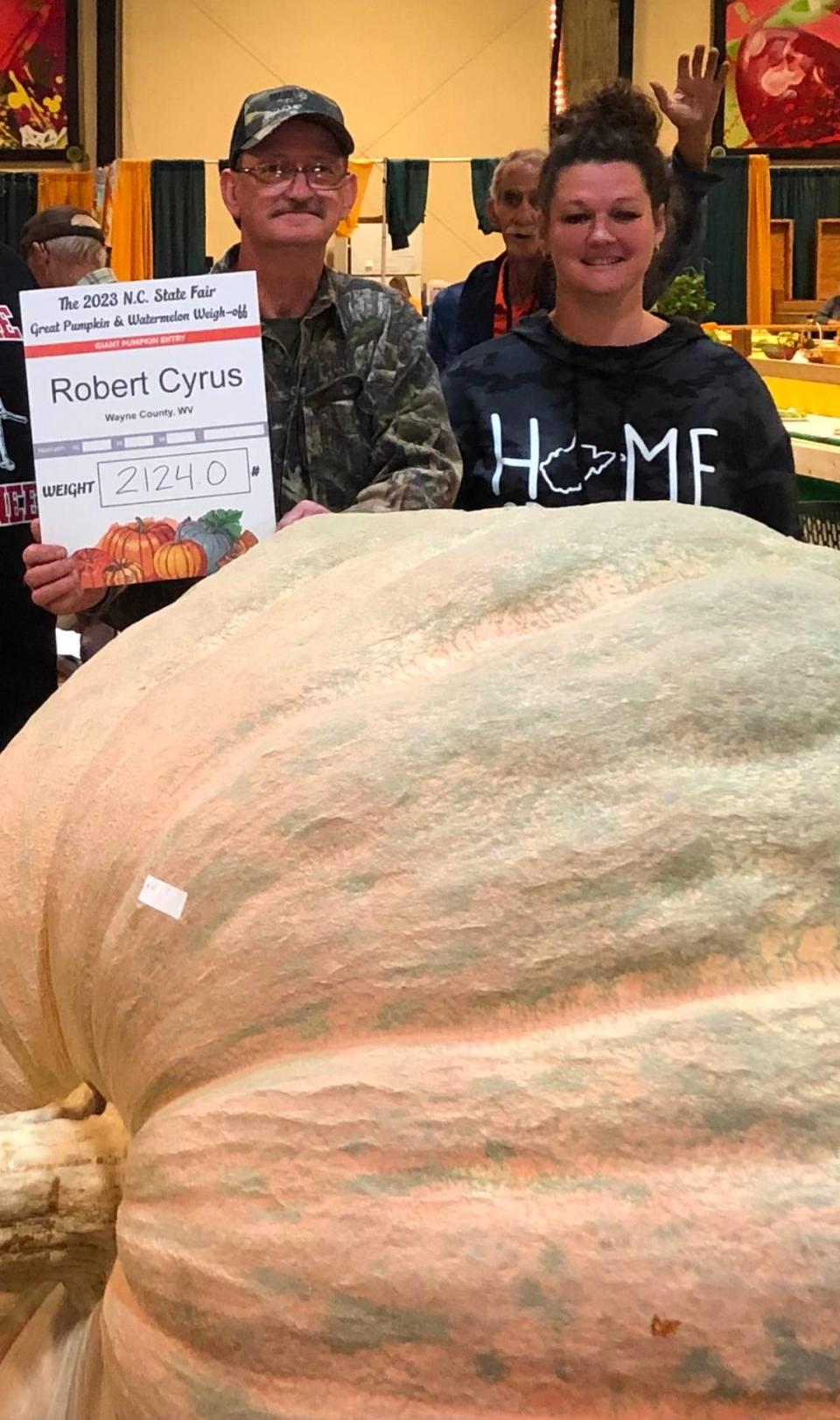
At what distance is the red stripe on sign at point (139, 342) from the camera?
4.08ft

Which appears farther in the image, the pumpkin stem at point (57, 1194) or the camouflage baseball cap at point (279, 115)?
the camouflage baseball cap at point (279, 115)

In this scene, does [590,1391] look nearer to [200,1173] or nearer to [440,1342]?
[440,1342]

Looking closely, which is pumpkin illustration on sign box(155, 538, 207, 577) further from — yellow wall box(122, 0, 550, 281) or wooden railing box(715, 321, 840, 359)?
yellow wall box(122, 0, 550, 281)

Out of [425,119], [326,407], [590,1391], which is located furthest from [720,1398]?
[425,119]

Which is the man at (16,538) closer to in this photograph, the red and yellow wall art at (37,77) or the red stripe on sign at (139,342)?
the red stripe on sign at (139,342)

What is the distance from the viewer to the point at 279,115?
138 cm

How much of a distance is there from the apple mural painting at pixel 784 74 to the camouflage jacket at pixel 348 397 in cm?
995

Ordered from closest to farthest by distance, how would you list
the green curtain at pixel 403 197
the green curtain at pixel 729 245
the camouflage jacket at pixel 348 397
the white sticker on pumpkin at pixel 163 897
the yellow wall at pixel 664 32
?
the white sticker on pumpkin at pixel 163 897, the camouflage jacket at pixel 348 397, the green curtain at pixel 403 197, the yellow wall at pixel 664 32, the green curtain at pixel 729 245

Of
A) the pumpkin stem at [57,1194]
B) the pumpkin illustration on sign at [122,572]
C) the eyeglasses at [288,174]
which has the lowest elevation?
the pumpkin stem at [57,1194]

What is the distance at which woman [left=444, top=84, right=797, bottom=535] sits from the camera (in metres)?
1.39

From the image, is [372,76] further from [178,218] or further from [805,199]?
[805,199]

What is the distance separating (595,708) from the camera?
587 mm

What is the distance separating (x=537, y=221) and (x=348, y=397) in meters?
0.88

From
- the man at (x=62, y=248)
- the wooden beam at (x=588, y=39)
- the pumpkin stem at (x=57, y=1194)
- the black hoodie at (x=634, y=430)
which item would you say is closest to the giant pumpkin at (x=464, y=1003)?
the pumpkin stem at (x=57, y=1194)
